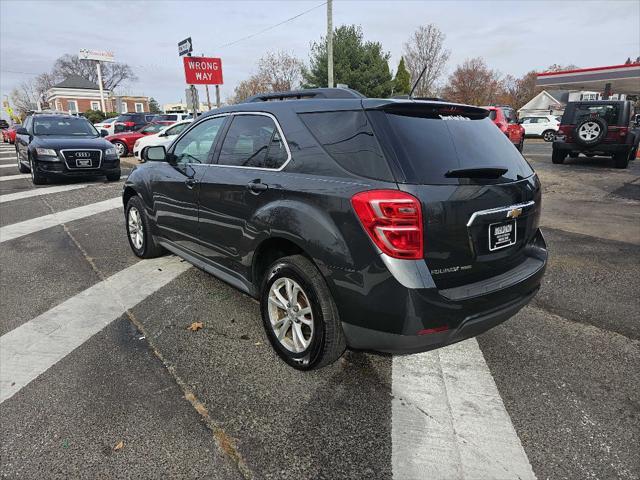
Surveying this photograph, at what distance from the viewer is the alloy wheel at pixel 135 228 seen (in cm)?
510

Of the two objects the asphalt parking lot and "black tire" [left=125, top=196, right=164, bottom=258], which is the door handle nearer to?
the asphalt parking lot

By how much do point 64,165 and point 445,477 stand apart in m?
10.9

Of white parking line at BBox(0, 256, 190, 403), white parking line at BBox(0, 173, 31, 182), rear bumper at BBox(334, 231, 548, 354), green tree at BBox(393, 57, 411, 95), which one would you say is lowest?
white parking line at BBox(0, 256, 190, 403)

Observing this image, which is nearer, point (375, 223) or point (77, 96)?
point (375, 223)

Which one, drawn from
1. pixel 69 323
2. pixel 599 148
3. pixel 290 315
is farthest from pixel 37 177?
pixel 599 148

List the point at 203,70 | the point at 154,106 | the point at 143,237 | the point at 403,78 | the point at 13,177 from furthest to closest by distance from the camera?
the point at 154,106 < the point at 403,78 < the point at 203,70 < the point at 13,177 < the point at 143,237

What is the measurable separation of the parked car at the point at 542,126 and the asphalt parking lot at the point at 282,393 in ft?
91.7

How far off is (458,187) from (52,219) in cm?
734

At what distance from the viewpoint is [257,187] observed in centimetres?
298

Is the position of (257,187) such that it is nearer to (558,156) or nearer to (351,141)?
(351,141)

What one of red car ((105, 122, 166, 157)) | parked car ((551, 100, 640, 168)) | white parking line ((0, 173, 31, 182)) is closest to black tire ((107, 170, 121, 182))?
white parking line ((0, 173, 31, 182))

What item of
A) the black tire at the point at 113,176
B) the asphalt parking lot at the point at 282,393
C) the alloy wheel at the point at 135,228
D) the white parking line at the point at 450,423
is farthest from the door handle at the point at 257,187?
the black tire at the point at 113,176

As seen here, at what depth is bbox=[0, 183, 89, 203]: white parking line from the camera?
30.4ft

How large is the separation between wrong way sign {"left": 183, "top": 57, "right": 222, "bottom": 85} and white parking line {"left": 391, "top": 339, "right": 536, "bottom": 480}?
1492 centimetres
